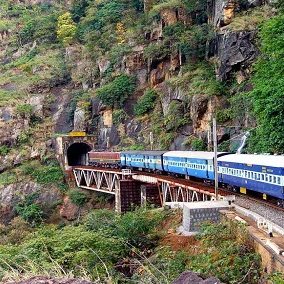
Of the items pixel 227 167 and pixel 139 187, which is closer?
pixel 227 167

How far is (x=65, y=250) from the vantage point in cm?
1908

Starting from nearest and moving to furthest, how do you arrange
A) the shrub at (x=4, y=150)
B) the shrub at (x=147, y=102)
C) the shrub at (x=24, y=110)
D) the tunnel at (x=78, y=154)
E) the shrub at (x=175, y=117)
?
the shrub at (x=175, y=117)
the shrub at (x=147, y=102)
the shrub at (x=4, y=150)
the shrub at (x=24, y=110)
the tunnel at (x=78, y=154)

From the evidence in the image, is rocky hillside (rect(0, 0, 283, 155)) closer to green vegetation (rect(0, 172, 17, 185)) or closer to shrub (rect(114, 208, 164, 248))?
green vegetation (rect(0, 172, 17, 185))

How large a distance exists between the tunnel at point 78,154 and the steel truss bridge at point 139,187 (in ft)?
24.8

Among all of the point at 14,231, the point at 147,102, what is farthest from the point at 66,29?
the point at 14,231

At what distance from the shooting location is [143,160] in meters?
42.8

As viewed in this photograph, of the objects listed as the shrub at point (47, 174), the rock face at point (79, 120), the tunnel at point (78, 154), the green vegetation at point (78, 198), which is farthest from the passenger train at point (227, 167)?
the tunnel at point (78, 154)

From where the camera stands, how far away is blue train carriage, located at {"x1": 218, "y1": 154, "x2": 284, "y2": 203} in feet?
70.0

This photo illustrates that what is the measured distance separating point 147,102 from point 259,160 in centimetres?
3023

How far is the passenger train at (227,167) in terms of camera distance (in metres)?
22.0

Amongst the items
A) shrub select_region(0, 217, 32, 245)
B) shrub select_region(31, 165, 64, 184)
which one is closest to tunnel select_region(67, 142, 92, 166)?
shrub select_region(31, 165, 64, 184)

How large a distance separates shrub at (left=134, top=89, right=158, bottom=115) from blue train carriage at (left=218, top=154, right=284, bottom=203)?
24.5m

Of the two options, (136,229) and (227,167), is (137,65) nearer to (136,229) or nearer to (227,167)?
(227,167)

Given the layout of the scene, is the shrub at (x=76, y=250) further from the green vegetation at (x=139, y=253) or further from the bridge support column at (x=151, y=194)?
the bridge support column at (x=151, y=194)
